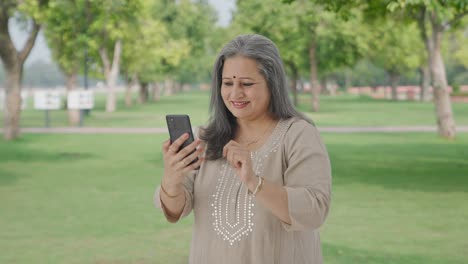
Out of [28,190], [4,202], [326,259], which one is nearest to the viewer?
[326,259]

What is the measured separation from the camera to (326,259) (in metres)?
8.07

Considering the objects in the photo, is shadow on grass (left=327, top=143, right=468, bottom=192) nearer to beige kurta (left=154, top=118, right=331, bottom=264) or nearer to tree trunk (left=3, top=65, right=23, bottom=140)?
tree trunk (left=3, top=65, right=23, bottom=140)

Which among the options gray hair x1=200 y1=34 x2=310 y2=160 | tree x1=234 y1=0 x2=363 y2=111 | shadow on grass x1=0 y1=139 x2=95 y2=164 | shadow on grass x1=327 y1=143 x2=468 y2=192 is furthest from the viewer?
tree x1=234 y1=0 x2=363 y2=111

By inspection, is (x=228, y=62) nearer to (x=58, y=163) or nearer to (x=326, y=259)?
(x=326, y=259)

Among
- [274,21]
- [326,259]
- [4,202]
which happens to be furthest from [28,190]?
[274,21]

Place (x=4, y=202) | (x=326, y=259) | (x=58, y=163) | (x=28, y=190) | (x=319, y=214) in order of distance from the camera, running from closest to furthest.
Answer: (x=319, y=214) → (x=326, y=259) → (x=4, y=202) → (x=28, y=190) → (x=58, y=163)

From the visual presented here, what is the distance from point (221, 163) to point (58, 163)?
14.8 m

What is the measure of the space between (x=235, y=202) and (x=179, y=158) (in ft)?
1.04

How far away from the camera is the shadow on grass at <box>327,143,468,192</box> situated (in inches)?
543

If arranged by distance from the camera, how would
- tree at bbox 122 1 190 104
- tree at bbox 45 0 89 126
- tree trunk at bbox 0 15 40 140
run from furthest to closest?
tree at bbox 122 1 190 104 → tree at bbox 45 0 89 126 → tree trunk at bbox 0 15 40 140

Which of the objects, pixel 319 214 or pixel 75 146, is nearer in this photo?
pixel 319 214

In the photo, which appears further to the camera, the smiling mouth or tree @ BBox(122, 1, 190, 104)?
tree @ BBox(122, 1, 190, 104)

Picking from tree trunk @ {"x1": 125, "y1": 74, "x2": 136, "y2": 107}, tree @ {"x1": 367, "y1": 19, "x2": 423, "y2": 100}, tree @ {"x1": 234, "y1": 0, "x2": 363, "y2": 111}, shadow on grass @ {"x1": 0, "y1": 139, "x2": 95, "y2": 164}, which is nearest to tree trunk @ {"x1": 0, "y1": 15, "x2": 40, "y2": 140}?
shadow on grass @ {"x1": 0, "y1": 139, "x2": 95, "y2": 164}

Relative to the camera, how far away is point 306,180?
122 inches
